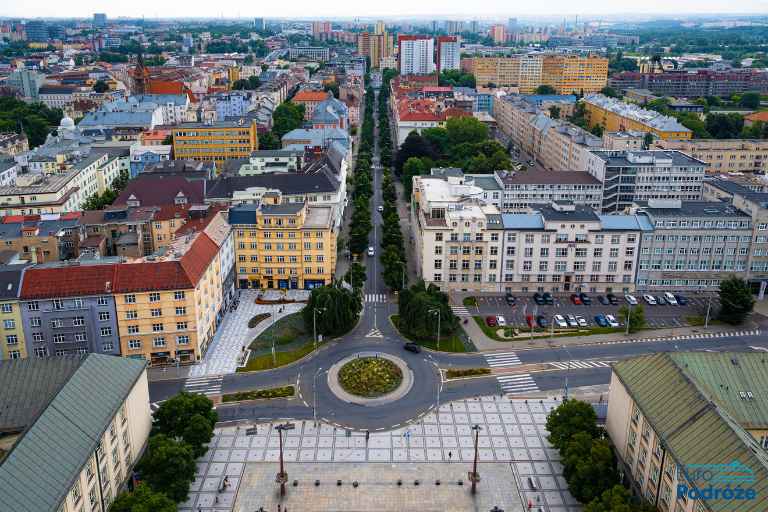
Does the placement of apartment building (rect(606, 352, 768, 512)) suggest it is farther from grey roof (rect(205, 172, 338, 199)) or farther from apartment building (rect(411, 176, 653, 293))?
grey roof (rect(205, 172, 338, 199))

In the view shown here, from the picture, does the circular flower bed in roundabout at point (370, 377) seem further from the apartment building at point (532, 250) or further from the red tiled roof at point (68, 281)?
the red tiled roof at point (68, 281)

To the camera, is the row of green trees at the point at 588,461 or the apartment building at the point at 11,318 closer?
the row of green trees at the point at 588,461

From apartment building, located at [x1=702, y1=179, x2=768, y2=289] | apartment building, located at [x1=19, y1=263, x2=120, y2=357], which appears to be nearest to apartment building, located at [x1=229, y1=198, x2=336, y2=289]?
apartment building, located at [x1=19, y1=263, x2=120, y2=357]

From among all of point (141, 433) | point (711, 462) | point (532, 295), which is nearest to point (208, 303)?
point (141, 433)

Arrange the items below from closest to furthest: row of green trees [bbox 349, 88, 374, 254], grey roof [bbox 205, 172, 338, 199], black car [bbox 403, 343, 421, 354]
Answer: black car [bbox 403, 343, 421, 354]
row of green trees [bbox 349, 88, 374, 254]
grey roof [bbox 205, 172, 338, 199]

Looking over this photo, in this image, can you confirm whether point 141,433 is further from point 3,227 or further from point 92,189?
point 92,189

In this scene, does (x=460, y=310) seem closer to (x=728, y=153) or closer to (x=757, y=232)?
(x=757, y=232)

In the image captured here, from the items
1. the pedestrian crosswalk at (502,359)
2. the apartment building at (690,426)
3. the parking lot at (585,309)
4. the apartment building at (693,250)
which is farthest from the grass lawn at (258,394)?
the apartment building at (693,250)
